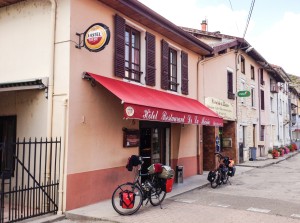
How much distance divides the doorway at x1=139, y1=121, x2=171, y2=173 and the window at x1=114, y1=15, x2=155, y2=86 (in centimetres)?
162

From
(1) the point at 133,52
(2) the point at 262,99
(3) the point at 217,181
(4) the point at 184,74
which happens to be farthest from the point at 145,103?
(2) the point at 262,99

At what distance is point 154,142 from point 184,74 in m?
3.13

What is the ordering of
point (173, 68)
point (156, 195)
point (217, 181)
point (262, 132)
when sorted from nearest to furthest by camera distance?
point (156, 195)
point (217, 181)
point (173, 68)
point (262, 132)

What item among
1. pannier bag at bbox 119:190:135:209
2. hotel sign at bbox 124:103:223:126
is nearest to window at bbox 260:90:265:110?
hotel sign at bbox 124:103:223:126

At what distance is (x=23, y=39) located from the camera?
8.50 meters

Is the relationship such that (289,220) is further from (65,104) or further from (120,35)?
(120,35)

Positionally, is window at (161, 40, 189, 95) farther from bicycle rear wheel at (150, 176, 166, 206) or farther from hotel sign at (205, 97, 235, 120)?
bicycle rear wheel at (150, 176, 166, 206)

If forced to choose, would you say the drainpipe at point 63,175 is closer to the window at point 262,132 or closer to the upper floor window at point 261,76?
the window at point 262,132

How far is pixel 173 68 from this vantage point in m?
12.5

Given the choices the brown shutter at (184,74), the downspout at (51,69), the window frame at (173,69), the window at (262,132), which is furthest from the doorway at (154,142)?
the window at (262,132)

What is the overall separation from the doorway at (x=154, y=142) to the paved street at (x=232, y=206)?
1922mm

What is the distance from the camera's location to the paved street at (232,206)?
7094mm

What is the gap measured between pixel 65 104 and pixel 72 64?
3.23 ft

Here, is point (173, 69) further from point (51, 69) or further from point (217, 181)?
point (51, 69)
